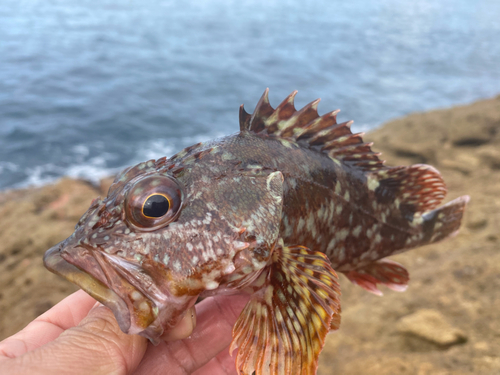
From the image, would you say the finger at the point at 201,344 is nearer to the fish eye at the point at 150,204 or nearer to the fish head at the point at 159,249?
the fish head at the point at 159,249

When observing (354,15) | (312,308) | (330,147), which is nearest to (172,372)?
(312,308)

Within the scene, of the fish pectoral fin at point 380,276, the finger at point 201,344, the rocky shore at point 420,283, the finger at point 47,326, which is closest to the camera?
the finger at point 47,326

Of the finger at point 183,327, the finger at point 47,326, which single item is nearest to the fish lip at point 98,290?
the finger at point 183,327

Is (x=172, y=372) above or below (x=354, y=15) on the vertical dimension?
below

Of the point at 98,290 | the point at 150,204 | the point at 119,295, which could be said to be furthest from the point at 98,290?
the point at 150,204

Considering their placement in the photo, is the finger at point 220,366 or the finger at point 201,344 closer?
the finger at point 201,344

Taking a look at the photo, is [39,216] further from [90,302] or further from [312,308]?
→ [312,308]
